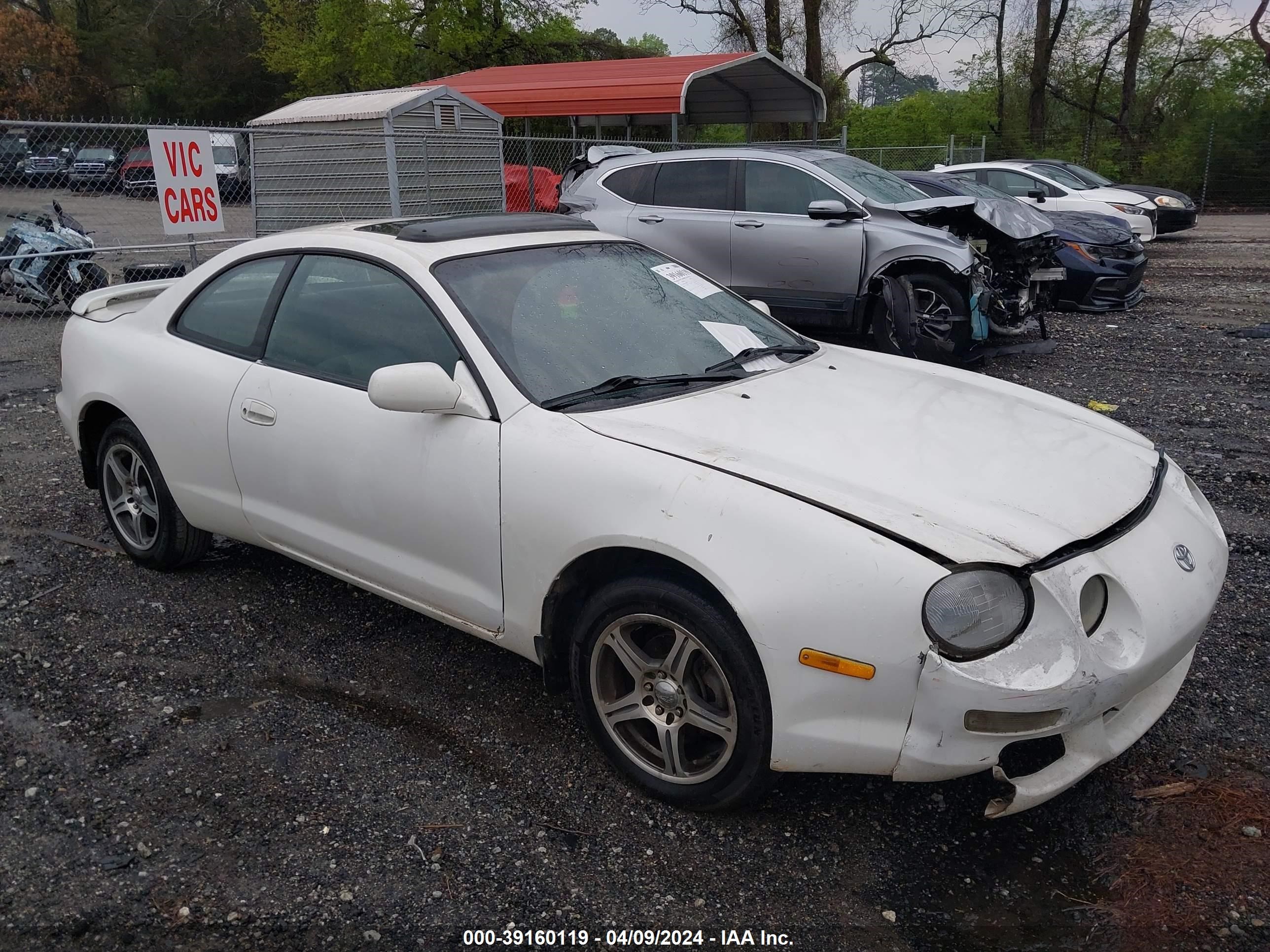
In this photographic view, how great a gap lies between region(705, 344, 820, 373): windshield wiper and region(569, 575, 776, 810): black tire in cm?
102

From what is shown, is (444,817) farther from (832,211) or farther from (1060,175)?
(1060,175)

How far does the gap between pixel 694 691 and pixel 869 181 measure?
23.2 feet

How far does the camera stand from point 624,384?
10.4 ft

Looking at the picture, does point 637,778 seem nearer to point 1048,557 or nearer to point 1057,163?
point 1048,557

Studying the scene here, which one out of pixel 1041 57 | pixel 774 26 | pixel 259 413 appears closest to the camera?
pixel 259 413

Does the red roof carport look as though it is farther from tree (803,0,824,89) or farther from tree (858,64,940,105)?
tree (858,64,940,105)

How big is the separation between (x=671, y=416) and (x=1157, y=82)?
31723 mm

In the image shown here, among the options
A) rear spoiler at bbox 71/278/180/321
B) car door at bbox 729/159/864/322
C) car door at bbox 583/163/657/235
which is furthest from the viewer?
car door at bbox 583/163/657/235

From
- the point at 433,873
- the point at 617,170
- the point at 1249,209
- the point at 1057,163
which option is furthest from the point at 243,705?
the point at 1249,209

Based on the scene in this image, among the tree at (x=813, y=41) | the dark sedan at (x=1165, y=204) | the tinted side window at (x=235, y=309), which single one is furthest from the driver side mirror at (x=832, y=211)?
the tree at (x=813, y=41)

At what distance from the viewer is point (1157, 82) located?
28.7m

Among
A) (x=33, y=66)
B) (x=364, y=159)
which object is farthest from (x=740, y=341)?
(x=33, y=66)

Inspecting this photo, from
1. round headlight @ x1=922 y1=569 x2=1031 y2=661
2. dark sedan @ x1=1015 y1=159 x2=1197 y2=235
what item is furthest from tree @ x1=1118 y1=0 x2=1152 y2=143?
round headlight @ x1=922 y1=569 x2=1031 y2=661

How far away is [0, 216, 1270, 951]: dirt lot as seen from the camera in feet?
7.99
